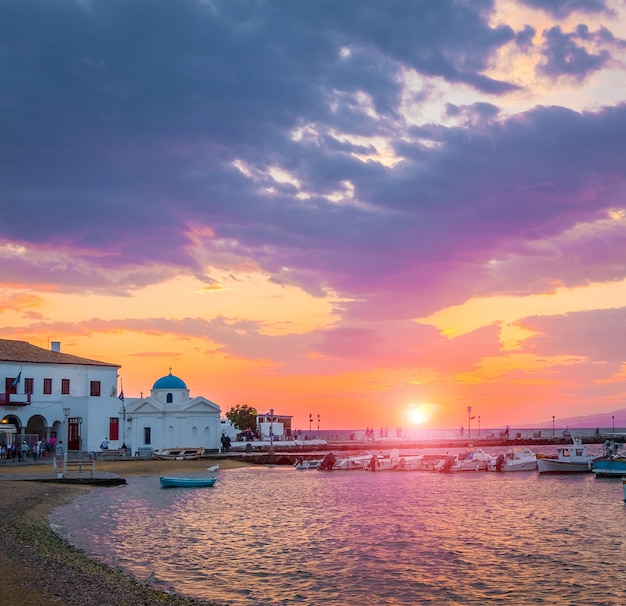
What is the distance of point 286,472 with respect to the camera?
79.9m

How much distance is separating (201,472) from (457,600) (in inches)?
2004

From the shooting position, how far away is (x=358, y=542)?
113ft

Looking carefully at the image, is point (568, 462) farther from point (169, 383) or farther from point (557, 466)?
point (169, 383)

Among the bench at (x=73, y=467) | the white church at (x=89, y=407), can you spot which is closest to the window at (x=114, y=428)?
the white church at (x=89, y=407)

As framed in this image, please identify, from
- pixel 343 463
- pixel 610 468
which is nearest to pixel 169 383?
pixel 343 463

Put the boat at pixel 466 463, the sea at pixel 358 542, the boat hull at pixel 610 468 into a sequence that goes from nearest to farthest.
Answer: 1. the sea at pixel 358 542
2. the boat hull at pixel 610 468
3. the boat at pixel 466 463

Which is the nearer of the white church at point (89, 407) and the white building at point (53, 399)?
the white building at point (53, 399)

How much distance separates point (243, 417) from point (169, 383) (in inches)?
2144

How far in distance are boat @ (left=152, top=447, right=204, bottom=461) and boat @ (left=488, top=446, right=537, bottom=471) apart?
3416 centimetres

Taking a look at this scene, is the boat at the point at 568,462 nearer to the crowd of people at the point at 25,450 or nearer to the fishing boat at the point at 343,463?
the fishing boat at the point at 343,463

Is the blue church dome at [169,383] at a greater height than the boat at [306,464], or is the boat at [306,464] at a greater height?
the blue church dome at [169,383]

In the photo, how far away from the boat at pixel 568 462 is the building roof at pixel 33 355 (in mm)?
49795

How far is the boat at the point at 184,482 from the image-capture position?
57.1 meters

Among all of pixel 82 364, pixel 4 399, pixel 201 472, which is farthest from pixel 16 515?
pixel 82 364
